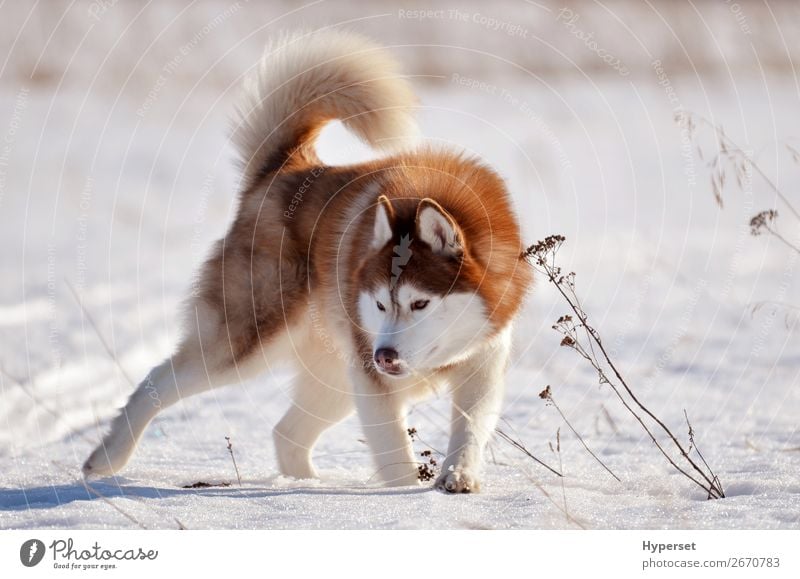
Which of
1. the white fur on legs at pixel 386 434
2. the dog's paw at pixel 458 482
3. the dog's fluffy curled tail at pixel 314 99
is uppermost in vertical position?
the dog's fluffy curled tail at pixel 314 99

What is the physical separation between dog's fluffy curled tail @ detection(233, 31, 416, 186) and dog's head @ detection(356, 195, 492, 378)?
610mm

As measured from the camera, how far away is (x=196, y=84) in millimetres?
8797

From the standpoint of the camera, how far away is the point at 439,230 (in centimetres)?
313

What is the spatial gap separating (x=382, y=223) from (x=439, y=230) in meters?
0.19

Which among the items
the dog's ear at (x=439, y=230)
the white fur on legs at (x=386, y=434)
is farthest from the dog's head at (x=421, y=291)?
the white fur on legs at (x=386, y=434)

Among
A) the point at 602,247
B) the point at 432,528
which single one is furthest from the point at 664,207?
the point at 432,528

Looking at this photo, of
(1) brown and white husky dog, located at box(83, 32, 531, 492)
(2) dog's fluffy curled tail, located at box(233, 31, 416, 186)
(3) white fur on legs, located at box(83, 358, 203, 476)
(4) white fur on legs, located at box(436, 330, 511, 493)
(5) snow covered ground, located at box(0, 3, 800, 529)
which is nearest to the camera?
(5) snow covered ground, located at box(0, 3, 800, 529)

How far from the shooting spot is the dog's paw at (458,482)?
3.02 metres

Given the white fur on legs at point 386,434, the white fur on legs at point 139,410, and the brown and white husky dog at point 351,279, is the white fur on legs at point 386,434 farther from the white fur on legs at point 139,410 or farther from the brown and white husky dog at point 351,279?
the white fur on legs at point 139,410

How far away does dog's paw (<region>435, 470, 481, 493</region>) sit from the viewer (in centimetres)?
302

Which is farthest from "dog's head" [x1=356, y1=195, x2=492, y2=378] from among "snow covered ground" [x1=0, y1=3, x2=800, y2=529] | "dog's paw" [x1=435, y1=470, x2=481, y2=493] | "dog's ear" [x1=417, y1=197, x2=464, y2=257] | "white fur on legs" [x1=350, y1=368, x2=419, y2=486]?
"snow covered ground" [x1=0, y1=3, x2=800, y2=529]

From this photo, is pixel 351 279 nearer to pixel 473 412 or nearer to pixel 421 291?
pixel 421 291

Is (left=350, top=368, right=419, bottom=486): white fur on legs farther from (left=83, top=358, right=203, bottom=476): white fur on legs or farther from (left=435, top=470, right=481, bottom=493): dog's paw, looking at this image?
(left=83, top=358, right=203, bottom=476): white fur on legs
